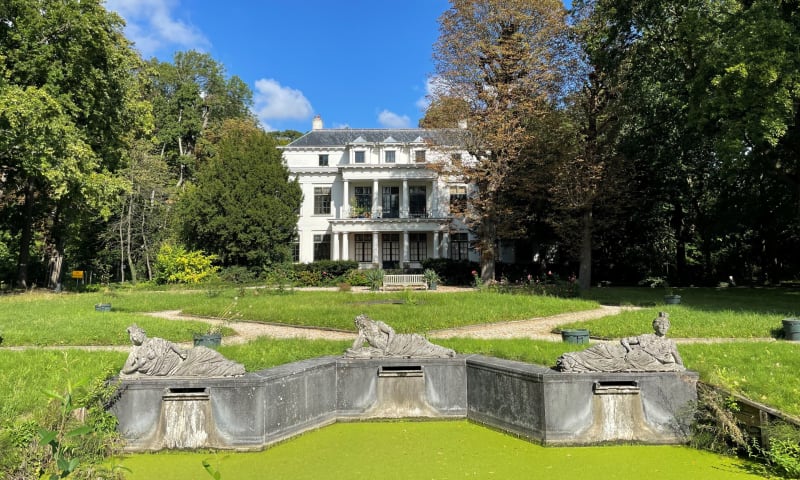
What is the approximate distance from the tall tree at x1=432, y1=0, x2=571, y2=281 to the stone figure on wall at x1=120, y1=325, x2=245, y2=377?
2206cm

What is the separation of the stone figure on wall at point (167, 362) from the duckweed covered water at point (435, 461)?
3.24ft

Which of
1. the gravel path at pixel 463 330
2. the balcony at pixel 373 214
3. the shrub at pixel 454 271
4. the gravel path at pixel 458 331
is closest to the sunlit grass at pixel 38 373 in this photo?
the gravel path at pixel 458 331

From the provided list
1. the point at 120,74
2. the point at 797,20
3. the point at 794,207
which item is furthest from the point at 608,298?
the point at 120,74

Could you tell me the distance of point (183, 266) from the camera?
30062 mm

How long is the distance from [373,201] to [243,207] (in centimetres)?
1135

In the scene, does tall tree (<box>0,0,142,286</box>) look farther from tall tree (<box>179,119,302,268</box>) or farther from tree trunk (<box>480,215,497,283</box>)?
tree trunk (<box>480,215,497,283</box>)

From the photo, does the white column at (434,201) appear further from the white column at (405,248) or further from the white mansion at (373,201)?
the white column at (405,248)

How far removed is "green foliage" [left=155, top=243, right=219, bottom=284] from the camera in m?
29.7

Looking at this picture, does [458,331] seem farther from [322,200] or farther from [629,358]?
[322,200]

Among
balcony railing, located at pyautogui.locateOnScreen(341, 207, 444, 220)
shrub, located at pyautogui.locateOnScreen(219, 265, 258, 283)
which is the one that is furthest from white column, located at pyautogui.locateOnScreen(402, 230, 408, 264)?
shrub, located at pyautogui.locateOnScreen(219, 265, 258, 283)

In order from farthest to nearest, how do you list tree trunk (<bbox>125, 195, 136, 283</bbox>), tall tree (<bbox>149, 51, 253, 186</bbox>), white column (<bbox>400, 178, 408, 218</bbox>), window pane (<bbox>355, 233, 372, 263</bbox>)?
tall tree (<bbox>149, 51, 253, 186</bbox>) → window pane (<bbox>355, 233, 372, 263</bbox>) → white column (<bbox>400, 178, 408, 218</bbox>) → tree trunk (<bbox>125, 195, 136, 283</bbox>)

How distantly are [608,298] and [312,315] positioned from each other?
1327 centimetres

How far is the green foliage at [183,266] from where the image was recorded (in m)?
29.7

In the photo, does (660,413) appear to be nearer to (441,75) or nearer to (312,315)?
(312,315)
